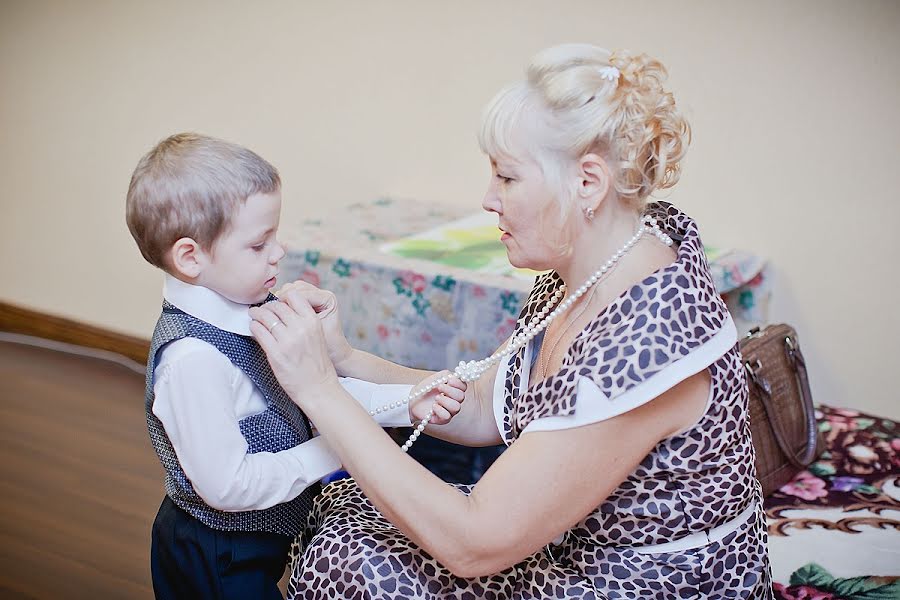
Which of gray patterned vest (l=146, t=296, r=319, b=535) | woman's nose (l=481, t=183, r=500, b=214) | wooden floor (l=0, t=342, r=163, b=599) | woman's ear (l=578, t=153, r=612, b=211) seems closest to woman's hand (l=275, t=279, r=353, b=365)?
gray patterned vest (l=146, t=296, r=319, b=535)

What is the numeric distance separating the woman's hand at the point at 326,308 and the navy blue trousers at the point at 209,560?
1.02 feet

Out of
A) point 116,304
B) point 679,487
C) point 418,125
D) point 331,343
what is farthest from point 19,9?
point 679,487

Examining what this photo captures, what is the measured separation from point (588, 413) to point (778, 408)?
105 centimetres

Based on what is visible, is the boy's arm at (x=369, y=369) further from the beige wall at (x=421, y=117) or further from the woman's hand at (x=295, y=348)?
the beige wall at (x=421, y=117)

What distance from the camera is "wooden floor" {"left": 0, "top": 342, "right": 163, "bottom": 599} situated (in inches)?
98.0

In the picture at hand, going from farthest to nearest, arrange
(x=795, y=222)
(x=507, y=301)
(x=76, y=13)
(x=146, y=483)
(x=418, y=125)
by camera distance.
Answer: (x=76, y=13) → (x=418, y=125) → (x=146, y=483) → (x=795, y=222) → (x=507, y=301)

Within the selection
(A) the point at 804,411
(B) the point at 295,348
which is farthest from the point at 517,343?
(A) the point at 804,411

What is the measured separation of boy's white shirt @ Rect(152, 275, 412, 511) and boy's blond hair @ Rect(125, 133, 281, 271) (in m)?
0.09

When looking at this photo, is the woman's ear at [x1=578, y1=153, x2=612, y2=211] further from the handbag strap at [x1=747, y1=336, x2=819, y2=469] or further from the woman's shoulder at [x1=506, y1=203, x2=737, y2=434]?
the handbag strap at [x1=747, y1=336, x2=819, y2=469]

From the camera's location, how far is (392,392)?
1.68 m

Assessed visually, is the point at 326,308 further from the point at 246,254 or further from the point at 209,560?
the point at 209,560

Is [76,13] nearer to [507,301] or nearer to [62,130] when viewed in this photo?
[62,130]

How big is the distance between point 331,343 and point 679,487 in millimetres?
594

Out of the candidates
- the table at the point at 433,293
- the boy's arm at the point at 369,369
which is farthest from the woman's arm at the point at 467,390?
the table at the point at 433,293
